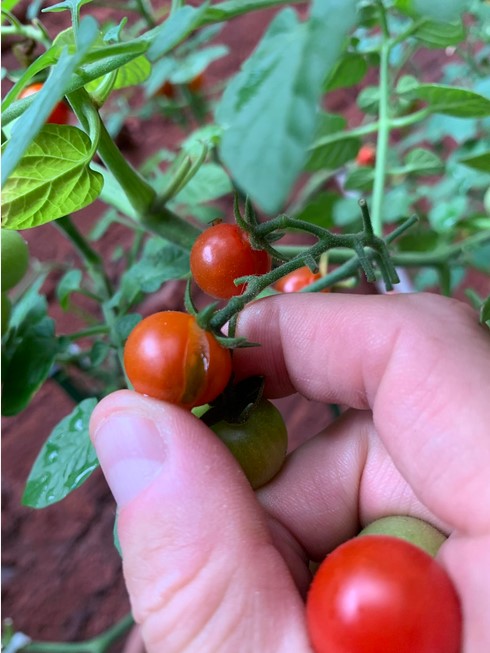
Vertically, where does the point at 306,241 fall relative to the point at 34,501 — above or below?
below

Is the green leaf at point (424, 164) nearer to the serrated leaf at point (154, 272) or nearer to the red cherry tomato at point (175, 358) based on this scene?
the serrated leaf at point (154, 272)

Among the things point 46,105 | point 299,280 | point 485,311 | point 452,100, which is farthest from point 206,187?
point 46,105

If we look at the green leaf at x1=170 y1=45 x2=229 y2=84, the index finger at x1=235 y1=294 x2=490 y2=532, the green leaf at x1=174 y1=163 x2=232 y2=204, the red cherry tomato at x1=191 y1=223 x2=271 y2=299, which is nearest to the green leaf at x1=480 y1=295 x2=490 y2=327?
the index finger at x1=235 y1=294 x2=490 y2=532

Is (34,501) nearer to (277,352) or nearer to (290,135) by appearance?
(277,352)

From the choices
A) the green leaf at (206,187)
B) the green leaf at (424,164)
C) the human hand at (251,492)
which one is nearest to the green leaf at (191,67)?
the green leaf at (206,187)

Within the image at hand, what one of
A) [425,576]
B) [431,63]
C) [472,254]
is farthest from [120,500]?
[431,63]

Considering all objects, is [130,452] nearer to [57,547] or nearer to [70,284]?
[70,284]

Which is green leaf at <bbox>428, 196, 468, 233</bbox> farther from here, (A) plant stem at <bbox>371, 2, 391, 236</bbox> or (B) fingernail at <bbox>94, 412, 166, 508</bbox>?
(B) fingernail at <bbox>94, 412, 166, 508</bbox>

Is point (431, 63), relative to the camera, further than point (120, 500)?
Yes
